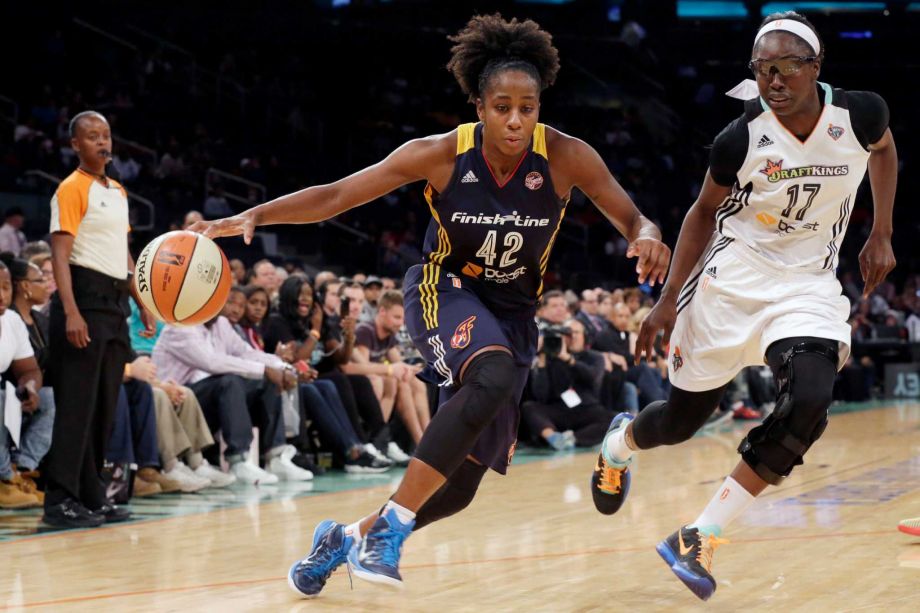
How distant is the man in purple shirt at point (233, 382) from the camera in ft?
26.7

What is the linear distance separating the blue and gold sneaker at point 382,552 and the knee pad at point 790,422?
1250mm

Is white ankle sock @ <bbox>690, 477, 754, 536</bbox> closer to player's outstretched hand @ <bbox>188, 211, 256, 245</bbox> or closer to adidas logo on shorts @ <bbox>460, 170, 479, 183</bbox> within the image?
adidas logo on shorts @ <bbox>460, 170, 479, 183</bbox>

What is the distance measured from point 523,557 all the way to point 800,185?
201 centimetres

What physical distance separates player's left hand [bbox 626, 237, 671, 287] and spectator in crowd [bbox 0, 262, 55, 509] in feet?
13.5

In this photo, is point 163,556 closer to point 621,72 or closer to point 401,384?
point 401,384

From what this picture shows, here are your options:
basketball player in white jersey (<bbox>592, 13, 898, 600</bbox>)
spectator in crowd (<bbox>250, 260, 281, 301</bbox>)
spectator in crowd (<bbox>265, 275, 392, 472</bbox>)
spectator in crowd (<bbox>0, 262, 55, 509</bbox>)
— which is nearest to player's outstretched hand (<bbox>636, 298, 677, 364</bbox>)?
basketball player in white jersey (<bbox>592, 13, 898, 600</bbox>)

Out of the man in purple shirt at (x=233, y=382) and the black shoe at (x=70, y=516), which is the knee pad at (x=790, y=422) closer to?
the black shoe at (x=70, y=516)

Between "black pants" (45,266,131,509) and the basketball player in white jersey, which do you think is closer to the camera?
the basketball player in white jersey

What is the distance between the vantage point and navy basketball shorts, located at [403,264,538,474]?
411 centimetres

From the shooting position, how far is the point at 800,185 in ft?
14.1


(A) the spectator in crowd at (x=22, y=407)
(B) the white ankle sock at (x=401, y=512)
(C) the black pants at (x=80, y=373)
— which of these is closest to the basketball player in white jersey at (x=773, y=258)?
(B) the white ankle sock at (x=401, y=512)

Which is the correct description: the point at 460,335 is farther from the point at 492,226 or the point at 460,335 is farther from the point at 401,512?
the point at 401,512

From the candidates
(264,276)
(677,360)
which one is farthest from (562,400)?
(677,360)

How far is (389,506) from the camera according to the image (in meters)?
3.95
